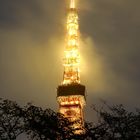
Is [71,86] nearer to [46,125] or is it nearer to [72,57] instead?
[72,57]

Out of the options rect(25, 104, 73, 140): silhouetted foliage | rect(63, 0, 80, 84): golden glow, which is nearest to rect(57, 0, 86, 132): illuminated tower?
rect(63, 0, 80, 84): golden glow

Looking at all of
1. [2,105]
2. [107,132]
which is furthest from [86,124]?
[2,105]

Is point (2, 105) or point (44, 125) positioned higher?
point (2, 105)

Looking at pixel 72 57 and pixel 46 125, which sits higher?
pixel 72 57

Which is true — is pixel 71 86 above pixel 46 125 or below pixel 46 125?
above

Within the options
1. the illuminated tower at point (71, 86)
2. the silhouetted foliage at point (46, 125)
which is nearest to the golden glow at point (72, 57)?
the illuminated tower at point (71, 86)

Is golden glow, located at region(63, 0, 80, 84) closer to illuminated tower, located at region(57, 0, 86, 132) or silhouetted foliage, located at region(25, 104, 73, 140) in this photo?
illuminated tower, located at region(57, 0, 86, 132)

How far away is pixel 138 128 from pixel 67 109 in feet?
194

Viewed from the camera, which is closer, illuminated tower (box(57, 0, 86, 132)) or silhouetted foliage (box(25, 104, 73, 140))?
silhouetted foliage (box(25, 104, 73, 140))

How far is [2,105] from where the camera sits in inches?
1273

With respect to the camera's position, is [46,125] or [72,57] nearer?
[46,125]

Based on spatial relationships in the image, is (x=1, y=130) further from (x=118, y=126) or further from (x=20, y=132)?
(x=118, y=126)

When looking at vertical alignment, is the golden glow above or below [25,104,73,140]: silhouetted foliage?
above

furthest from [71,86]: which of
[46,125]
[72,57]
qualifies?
[46,125]
